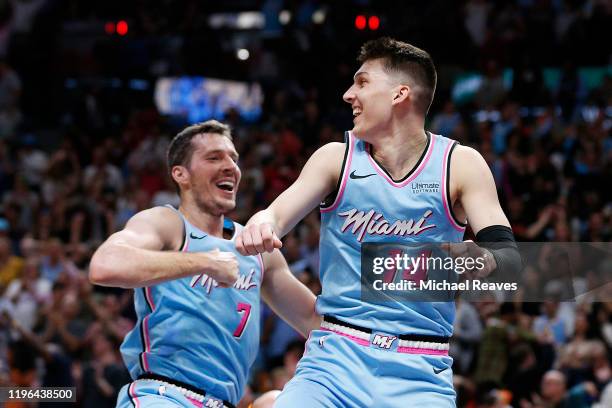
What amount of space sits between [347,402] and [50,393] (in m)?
3.42

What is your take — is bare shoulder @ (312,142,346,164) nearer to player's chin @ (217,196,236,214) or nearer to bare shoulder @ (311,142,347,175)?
bare shoulder @ (311,142,347,175)

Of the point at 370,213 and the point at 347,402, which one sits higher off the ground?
the point at 370,213

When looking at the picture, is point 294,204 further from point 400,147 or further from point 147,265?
point 147,265

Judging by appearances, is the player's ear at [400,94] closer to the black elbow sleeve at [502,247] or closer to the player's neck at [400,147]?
the player's neck at [400,147]

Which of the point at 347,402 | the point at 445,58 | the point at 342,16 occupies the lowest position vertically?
the point at 347,402

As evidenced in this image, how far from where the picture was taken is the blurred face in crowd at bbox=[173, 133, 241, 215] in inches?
223

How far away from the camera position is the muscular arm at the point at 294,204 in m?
4.03

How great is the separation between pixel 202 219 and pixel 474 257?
Result: 2001mm

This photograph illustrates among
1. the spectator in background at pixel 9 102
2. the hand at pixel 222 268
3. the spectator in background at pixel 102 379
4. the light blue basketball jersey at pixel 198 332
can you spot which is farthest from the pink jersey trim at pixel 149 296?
the spectator in background at pixel 9 102

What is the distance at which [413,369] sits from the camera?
429cm

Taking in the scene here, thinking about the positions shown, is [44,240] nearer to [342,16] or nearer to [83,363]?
[83,363]

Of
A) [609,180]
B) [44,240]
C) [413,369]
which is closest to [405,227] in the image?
[413,369]

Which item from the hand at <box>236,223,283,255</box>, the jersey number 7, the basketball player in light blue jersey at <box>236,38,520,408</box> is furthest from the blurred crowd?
the hand at <box>236,223,283,255</box>

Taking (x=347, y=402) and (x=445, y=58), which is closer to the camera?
(x=347, y=402)
